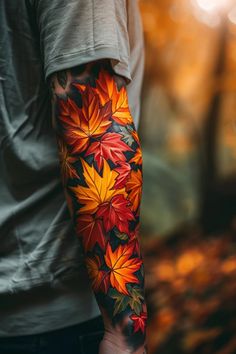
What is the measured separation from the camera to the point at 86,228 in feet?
3.63

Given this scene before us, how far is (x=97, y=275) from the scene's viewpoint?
1104 mm

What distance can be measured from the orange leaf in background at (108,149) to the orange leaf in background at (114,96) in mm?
42

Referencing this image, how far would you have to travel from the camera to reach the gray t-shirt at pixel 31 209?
1.19 m

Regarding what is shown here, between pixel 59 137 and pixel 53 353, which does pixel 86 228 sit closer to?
pixel 59 137

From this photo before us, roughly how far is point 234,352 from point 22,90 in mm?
3845

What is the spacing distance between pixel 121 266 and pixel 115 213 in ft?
0.35

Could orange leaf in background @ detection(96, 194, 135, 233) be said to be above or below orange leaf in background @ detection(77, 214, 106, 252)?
above

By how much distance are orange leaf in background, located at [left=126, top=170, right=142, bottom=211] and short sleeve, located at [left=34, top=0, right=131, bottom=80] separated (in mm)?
236

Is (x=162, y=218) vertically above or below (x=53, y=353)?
below

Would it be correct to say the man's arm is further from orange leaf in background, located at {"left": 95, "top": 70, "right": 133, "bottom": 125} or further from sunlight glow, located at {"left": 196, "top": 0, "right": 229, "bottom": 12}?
sunlight glow, located at {"left": 196, "top": 0, "right": 229, "bottom": 12}

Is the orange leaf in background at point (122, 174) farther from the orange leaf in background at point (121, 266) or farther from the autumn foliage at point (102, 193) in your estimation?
the orange leaf in background at point (121, 266)

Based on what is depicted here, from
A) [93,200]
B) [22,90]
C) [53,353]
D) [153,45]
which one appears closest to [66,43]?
[22,90]

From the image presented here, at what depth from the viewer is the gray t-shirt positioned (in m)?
1.19

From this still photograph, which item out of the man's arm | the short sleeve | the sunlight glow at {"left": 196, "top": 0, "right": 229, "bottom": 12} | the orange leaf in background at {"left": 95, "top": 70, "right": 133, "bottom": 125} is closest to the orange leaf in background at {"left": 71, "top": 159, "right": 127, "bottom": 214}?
the man's arm
